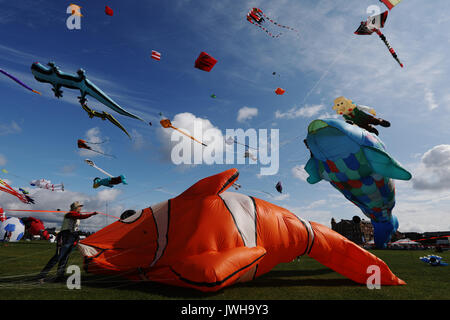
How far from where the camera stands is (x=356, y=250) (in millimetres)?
6859

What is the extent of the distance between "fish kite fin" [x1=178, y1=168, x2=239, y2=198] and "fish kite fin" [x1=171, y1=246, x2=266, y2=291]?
1778 millimetres

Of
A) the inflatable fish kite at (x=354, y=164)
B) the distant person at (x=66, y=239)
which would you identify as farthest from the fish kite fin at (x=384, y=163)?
the distant person at (x=66, y=239)

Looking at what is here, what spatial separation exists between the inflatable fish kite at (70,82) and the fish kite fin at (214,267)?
16.5ft

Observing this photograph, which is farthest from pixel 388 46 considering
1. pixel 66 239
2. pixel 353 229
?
pixel 353 229

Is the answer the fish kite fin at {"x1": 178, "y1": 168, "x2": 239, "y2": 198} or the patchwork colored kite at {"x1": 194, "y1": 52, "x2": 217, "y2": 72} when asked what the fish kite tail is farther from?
the patchwork colored kite at {"x1": 194, "y1": 52, "x2": 217, "y2": 72}

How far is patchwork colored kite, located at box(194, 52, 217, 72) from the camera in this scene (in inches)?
464

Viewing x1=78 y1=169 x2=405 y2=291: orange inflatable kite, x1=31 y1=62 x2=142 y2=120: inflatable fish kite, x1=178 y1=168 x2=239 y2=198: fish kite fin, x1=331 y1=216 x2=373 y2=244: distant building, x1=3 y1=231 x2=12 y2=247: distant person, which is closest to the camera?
x1=78 y1=169 x2=405 y2=291: orange inflatable kite

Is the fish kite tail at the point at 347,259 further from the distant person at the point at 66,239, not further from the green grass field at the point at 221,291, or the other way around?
the distant person at the point at 66,239

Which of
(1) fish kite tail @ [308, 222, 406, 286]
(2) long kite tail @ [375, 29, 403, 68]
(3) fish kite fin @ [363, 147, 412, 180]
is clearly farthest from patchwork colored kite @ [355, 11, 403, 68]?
(1) fish kite tail @ [308, 222, 406, 286]

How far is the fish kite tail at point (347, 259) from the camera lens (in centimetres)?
649

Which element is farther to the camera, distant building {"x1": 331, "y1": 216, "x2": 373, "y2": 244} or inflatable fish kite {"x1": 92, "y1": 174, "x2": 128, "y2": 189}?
distant building {"x1": 331, "y1": 216, "x2": 373, "y2": 244}

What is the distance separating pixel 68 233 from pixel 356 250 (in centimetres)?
768

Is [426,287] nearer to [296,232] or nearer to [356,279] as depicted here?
[356,279]
